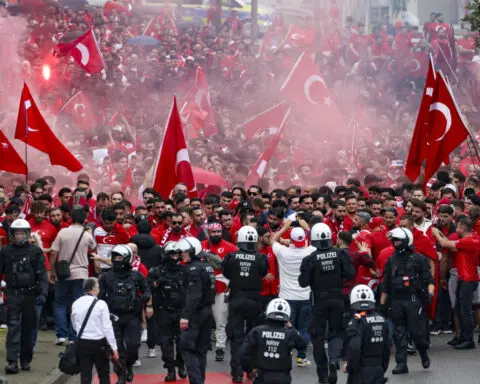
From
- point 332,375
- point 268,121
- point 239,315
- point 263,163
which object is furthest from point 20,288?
point 268,121

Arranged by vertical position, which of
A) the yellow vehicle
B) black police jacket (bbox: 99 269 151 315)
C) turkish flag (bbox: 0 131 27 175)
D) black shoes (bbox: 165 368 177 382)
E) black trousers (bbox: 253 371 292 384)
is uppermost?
the yellow vehicle

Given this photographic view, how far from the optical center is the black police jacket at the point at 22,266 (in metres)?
13.5

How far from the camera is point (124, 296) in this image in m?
13.0

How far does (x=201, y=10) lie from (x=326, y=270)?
27.2 meters

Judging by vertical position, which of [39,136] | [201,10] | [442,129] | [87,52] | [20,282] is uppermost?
[201,10]

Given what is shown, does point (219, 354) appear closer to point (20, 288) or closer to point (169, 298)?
point (169, 298)

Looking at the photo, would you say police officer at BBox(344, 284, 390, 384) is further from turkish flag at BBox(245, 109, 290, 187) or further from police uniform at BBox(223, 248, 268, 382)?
turkish flag at BBox(245, 109, 290, 187)

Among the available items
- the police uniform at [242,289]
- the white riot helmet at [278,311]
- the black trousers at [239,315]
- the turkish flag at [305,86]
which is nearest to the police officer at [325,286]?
the police uniform at [242,289]

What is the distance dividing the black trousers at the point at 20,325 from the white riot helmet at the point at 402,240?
396 centimetres

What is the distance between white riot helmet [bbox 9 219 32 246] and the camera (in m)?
13.4

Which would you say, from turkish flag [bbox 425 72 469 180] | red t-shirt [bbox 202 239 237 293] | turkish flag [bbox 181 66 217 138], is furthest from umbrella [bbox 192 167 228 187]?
red t-shirt [bbox 202 239 237 293]

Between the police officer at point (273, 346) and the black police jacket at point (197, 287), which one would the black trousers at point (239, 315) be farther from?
the police officer at point (273, 346)

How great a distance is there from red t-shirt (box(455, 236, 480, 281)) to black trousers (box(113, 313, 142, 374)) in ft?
14.1

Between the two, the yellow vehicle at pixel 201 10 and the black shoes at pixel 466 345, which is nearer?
the black shoes at pixel 466 345
